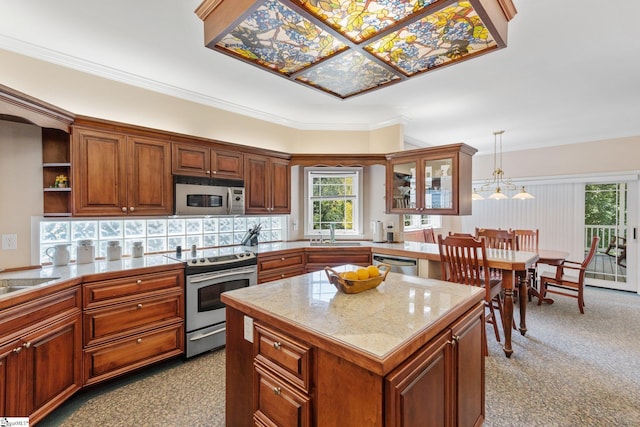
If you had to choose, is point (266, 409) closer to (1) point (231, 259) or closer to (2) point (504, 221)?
(1) point (231, 259)

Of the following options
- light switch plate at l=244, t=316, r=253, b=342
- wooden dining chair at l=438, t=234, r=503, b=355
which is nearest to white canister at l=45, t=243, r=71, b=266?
light switch plate at l=244, t=316, r=253, b=342

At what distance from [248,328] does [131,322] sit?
1.51 meters

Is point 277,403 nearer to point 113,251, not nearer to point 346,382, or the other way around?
point 346,382

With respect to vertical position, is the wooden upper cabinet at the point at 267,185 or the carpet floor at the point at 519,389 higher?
the wooden upper cabinet at the point at 267,185

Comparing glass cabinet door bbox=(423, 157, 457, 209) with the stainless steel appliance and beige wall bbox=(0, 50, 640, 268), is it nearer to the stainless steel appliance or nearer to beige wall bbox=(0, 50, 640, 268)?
beige wall bbox=(0, 50, 640, 268)

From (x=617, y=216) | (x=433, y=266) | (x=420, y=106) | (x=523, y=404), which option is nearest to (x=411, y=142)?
(x=420, y=106)

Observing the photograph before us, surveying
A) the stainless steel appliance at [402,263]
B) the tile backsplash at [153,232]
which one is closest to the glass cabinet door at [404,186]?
the stainless steel appliance at [402,263]

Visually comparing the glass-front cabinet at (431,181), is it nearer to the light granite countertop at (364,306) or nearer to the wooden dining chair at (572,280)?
the wooden dining chair at (572,280)

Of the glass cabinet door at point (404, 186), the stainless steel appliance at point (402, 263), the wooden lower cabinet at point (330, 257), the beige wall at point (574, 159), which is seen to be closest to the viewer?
the stainless steel appliance at point (402, 263)

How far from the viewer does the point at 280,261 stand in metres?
3.48

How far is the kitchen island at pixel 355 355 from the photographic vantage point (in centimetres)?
101

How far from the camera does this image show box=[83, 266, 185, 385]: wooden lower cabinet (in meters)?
2.19

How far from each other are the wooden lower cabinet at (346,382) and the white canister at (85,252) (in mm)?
1812

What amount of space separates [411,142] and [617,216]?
3.67 meters
